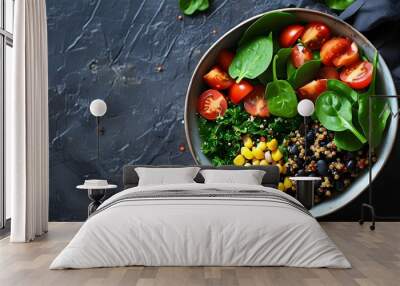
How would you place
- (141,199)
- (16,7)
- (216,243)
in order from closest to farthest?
(216,243) → (141,199) → (16,7)

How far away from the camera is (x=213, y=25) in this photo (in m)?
6.85

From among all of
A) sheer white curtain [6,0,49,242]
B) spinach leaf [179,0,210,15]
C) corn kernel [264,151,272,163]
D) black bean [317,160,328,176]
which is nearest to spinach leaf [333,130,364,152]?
black bean [317,160,328,176]

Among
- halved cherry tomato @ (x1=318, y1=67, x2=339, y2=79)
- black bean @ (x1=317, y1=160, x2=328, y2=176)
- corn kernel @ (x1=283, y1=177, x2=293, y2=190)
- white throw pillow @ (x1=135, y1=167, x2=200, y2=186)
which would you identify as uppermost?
halved cherry tomato @ (x1=318, y1=67, x2=339, y2=79)

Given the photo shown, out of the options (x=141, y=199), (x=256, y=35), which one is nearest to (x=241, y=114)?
(x=256, y=35)

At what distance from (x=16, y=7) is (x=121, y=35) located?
1577mm

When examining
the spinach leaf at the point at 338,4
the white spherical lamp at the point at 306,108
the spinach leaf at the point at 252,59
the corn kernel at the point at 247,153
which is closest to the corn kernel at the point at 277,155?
the corn kernel at the point at 247,153

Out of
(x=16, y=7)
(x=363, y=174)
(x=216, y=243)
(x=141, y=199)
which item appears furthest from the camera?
(x=363, y=174)

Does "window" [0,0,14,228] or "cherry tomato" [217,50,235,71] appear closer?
"window" [0,0,14,228]

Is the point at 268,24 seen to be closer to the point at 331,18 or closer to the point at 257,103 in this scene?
the point at 331,18

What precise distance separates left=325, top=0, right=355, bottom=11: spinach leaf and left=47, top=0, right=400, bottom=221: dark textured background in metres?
0.66

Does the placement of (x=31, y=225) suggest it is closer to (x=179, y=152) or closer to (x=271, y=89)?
(x=179, y=152)

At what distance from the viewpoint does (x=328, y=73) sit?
671cm

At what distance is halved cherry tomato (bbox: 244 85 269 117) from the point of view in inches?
265

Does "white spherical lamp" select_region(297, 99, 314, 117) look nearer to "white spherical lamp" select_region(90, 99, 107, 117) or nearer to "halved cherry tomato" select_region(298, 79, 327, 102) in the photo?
"halved cherry tomato" select_region(298, 79, 327, 102)
